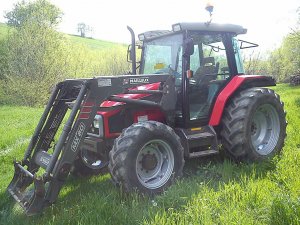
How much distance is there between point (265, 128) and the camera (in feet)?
19.1

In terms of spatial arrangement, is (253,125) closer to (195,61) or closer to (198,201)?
(195,61)

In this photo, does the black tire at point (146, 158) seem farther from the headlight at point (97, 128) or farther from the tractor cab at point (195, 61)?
the tractor cab at point (195, 61)

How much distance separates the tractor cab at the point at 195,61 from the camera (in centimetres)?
513

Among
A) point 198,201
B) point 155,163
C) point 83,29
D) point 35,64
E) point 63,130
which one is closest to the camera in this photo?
point 198,201

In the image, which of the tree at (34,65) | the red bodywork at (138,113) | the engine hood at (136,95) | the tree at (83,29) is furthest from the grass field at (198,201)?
the tree at (83,29)

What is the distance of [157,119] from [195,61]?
1123 millimetres

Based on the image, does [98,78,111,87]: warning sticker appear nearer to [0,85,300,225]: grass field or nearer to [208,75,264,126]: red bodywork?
[0,85,300,225]: grass field

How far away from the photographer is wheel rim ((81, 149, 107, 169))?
520 cm

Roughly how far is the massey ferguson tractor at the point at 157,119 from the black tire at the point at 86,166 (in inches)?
0.7

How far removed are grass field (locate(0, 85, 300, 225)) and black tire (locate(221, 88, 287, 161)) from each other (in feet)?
0.94

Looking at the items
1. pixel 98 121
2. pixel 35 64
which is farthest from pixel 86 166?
pixel 35 64

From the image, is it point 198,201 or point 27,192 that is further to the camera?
point 27,192

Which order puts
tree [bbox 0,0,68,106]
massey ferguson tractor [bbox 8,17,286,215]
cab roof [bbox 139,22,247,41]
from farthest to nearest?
tree [bbox 0,0,68,106] → cab roof [bbox 139,22,247,41] → massey ferguson tractor [bbox 8,17,286,215]

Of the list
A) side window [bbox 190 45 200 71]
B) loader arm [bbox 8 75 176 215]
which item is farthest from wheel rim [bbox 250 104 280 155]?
loader arm [bbox 8 75 176 215]
